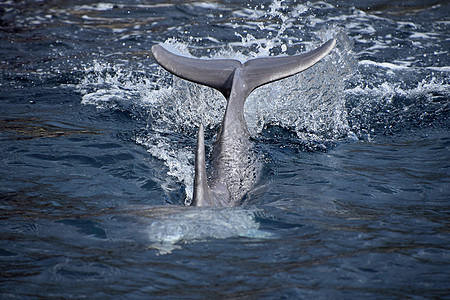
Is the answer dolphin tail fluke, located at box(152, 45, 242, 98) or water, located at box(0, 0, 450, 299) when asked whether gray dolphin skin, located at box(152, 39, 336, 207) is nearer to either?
dolphin tail fluke, located at box(152, 45, 242, 98)

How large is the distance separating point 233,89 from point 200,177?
8.78 ft

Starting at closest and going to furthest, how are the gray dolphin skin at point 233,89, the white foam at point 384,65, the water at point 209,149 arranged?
the water at point 209,149
the gray dolphin skin at point 233,89
the white foam at point 384,65

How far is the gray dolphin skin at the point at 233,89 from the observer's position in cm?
628

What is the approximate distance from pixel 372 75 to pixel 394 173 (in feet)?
14.5

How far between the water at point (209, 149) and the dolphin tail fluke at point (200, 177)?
0.12 meters

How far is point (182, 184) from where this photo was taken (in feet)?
21.8

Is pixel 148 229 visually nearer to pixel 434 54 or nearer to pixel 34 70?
A: pixel 34 70

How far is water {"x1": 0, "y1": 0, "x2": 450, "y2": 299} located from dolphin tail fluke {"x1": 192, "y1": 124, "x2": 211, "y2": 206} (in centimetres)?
12

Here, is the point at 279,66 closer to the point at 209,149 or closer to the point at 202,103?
the point at 209,149

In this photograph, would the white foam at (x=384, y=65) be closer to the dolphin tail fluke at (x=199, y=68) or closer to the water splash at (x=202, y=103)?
the water splash at (x=202, y=103)

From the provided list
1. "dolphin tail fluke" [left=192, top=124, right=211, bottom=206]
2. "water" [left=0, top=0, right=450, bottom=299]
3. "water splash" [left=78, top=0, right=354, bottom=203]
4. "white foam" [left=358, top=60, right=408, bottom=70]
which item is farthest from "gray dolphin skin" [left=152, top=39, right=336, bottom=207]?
"white foam" [left=358, top=60, right=408, bottom=70]

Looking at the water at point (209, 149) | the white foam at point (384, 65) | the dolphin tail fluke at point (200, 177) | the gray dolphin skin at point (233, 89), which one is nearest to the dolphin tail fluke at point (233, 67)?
the gray dolphin skin at point (233, 89)

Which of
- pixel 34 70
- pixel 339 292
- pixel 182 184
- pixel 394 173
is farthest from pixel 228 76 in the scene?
pixel 34 70

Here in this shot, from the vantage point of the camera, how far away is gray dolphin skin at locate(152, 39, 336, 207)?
6.28 m
